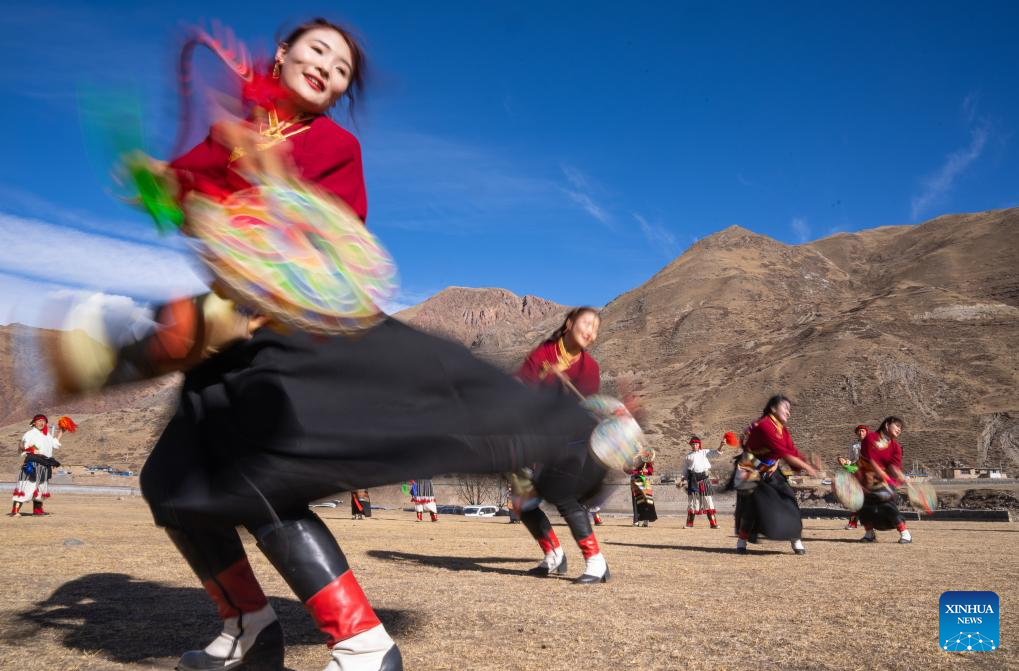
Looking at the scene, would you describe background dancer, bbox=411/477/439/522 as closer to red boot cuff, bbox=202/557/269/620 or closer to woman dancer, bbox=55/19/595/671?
red boot cuff, bbox=202/557/269/620

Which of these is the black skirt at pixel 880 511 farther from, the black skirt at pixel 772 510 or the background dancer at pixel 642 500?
the background dancer at pixel 642 500

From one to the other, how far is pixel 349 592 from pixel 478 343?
919mm

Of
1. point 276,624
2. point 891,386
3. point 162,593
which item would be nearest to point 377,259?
point 276,624

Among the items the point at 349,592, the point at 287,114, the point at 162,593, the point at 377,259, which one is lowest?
the point at 162,593

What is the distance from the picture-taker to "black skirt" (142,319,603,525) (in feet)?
7.27

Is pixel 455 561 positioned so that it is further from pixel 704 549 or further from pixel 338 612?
pixel 338 612

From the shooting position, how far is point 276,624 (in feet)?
9.38

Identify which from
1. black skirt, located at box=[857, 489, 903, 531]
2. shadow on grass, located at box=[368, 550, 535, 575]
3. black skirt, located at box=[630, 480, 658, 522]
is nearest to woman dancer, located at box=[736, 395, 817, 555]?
black skirt, located at box=[857, 489, 903, 531]

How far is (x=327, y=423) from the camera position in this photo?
2.21m

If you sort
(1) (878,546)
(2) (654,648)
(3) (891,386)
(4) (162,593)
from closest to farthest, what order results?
(2) (654,648), (4) (162,593), (1) (878,546), (3) (891,386)

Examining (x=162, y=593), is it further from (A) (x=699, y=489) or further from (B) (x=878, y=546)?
(A) (x=699, y=489)

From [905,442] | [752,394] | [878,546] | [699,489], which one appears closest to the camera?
[878,546]

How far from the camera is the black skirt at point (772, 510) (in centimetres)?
888

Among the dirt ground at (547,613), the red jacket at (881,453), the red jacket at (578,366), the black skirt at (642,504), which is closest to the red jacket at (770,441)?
the dirt ground at (547,613)
